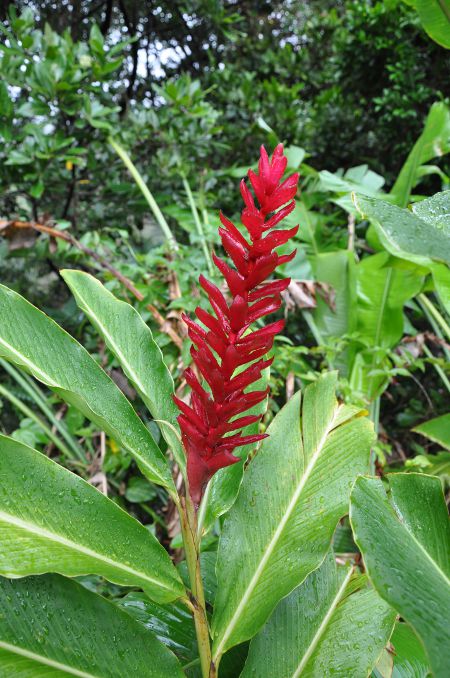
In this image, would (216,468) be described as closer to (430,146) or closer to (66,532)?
(66,532)

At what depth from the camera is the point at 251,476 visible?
0.68 metres

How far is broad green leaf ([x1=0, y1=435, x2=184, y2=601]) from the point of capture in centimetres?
51

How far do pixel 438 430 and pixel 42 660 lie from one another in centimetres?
114

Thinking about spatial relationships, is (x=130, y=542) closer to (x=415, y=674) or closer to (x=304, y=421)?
(x=304, y=421)

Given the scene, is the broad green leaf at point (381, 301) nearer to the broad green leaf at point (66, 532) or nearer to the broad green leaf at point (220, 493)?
the broad green leaf at point (220, 493)

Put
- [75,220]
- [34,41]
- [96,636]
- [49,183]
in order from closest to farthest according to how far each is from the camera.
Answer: [96,636] < [34,41] < [49,183] < [75,220]

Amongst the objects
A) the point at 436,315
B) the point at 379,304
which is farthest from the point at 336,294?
the point at 436,315

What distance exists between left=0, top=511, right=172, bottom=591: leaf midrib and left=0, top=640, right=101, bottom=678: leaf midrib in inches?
3.6

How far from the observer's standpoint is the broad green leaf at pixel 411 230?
352 mm

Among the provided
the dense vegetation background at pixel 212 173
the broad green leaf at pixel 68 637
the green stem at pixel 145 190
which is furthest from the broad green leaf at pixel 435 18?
the broad green leaf at pixel 68 637

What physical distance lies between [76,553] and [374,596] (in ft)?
1.07

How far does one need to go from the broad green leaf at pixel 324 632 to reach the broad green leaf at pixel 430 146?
139 centimetres

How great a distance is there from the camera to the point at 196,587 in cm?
59

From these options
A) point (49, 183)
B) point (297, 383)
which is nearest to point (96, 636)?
point (297, 383)
